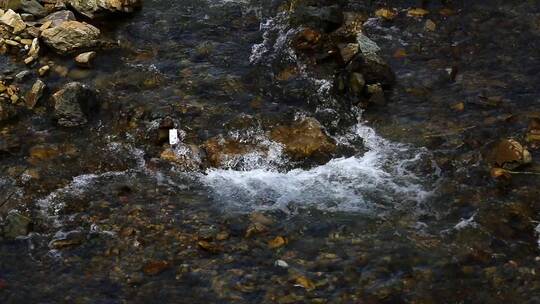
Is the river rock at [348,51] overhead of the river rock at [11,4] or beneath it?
overhead

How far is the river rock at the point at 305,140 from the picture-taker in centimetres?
851

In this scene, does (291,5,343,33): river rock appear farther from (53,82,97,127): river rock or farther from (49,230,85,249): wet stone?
(49,230,85,249): wet stone

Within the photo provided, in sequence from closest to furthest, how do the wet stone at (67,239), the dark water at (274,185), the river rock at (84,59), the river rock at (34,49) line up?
the dark water at (274,185) < the wet stone at (67,239) < the river rock at (84,59) < the river rock at (34,49)

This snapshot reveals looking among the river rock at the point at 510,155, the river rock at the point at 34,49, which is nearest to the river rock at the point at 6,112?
the river rock at the point at 34,49

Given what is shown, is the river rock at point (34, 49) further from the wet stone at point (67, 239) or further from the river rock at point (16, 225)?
the wet stone at point (67, 239)

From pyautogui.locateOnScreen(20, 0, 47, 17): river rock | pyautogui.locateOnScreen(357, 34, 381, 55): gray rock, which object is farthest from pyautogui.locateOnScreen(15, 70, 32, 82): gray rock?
pyautogui.locateOnScreen(357, 34, 381, 55): gray rock

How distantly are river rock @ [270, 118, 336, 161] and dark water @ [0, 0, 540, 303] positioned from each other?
0.18 m

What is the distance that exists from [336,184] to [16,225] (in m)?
4.08

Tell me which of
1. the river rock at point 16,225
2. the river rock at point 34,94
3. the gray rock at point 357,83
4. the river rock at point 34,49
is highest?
the gray rock at point 357,83

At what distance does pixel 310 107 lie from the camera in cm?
932

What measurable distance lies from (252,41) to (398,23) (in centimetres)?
273

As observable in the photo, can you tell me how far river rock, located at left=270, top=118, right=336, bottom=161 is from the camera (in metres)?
8.51

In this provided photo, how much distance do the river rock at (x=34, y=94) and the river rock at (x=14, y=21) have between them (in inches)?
71.7

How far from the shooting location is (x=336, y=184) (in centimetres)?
795
